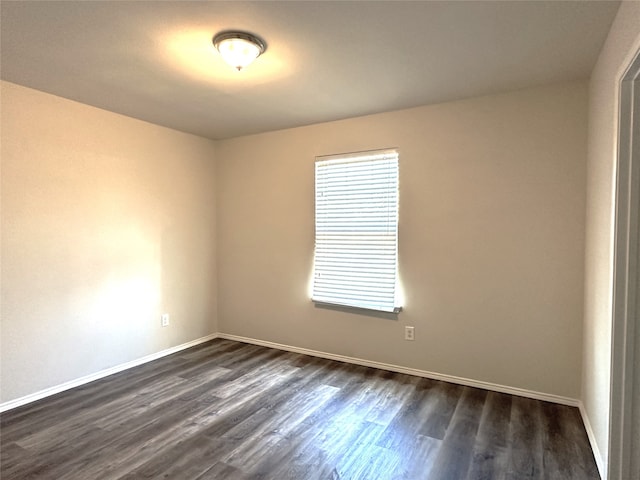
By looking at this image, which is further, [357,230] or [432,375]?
[357,230]

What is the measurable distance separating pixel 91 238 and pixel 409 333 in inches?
118

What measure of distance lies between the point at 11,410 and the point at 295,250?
2.65 m

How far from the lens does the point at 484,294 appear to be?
9.79ft

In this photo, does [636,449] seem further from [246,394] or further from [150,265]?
[150,265]

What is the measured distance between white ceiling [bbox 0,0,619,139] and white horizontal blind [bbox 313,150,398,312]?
62 cm

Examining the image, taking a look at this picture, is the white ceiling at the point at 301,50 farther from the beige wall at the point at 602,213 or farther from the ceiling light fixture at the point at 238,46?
the beige wall at the point at 602,213

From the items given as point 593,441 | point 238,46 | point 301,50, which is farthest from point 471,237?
point 238,46

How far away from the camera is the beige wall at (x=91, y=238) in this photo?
8.96 ft

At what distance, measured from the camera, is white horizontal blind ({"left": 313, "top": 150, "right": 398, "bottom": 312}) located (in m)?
3.39

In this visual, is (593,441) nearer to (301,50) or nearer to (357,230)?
(357,230)

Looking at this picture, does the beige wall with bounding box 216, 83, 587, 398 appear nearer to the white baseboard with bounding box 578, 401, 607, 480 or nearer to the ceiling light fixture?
the white baseboard with bounding box 578, 401, 607, 480

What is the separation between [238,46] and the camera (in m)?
2.08

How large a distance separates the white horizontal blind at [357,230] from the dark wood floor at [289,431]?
0.79 meters

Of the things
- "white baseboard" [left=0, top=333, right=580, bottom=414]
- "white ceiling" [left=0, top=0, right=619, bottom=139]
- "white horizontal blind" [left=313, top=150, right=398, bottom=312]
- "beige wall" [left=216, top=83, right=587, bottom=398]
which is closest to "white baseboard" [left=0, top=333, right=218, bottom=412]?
"white baseboard" [left=0, top=333, right=580, bottom=414]
